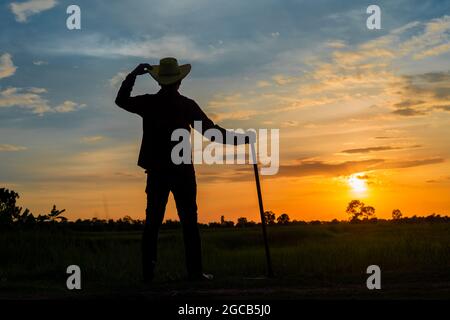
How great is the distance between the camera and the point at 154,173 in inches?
408

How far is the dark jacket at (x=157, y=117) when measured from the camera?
1036 centimetres

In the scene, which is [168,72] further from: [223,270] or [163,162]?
[223,270]

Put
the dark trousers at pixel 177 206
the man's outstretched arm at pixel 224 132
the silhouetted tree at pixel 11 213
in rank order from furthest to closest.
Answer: the silhouetted tree at pixel 11 213
the man's outstretched arm at pixel 224 132
the dark trousers at pixel 177 206

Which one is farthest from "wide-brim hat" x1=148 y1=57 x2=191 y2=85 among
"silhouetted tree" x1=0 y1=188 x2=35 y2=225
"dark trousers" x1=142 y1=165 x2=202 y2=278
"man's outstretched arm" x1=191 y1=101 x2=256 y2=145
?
"silhouetted tree" x1=0 y1=188 x2=35 y2=225

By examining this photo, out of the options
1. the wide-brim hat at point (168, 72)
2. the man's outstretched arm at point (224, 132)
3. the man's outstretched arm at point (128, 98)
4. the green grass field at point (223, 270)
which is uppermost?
the wide-brim hat at point (168, 72)

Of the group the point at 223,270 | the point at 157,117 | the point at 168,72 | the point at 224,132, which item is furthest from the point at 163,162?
the point at 223,270

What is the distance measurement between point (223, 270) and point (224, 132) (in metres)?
5.48

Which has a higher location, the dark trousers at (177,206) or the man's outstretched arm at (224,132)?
the man's outstretched arm at (224,132)

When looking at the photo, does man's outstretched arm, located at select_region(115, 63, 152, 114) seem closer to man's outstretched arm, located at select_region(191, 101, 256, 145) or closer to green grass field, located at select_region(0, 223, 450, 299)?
man's outstretched arm, located at select_region(191, 101, 256, 145)

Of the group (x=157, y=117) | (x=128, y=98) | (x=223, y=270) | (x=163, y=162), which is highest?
(x=128, y=98)

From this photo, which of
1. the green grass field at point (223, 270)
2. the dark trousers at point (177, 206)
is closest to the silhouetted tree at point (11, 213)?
the green grass field at point (223, 270)

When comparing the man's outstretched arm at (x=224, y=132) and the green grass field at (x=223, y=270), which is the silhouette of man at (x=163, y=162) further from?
the green grass field at (x=223, y=270)

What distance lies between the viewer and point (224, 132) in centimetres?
1062
